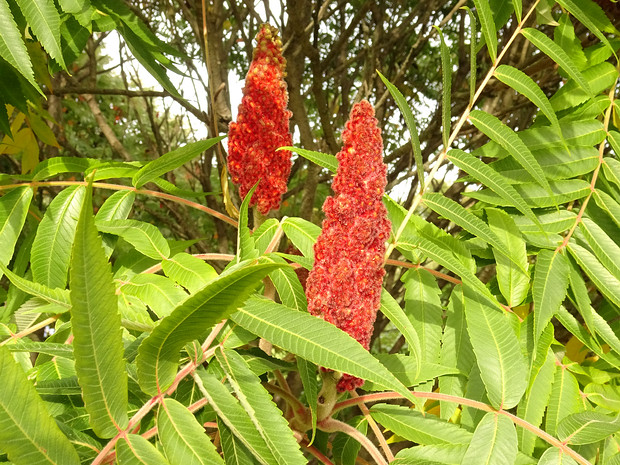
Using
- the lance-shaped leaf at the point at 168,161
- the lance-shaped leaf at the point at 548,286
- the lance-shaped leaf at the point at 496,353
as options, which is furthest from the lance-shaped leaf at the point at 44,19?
the lance-shaped leaf at the point at 548,286

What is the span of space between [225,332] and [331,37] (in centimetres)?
375

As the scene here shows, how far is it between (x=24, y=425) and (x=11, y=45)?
92cm

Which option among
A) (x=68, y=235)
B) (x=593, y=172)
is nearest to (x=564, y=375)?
(x=593, y=172)

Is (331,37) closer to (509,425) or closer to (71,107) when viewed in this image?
(71,107)

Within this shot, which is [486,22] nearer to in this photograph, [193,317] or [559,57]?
[559,57]

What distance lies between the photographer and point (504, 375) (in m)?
1.22

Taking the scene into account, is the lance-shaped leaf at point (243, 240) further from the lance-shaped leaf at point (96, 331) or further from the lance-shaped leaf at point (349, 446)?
the lance-shaped leaf at point (349, 446)

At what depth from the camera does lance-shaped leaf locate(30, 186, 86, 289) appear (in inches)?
57.5

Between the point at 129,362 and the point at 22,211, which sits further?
the point at 22,211

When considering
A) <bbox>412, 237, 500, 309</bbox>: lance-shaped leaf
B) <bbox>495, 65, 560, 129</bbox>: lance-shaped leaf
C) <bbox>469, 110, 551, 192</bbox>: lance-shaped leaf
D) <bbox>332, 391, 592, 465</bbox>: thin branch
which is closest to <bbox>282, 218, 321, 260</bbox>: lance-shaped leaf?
<bbox>412, 237, 500, 309</bbox>: lance-shaped leaf

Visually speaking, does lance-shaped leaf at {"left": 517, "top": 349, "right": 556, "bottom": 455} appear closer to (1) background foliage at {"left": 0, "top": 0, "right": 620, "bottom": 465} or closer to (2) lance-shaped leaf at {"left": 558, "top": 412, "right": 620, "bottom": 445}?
(1) background foliage at {"left": 0, "top": 0, "right": 620, "bottom": 465}

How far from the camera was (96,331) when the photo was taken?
2.42ft

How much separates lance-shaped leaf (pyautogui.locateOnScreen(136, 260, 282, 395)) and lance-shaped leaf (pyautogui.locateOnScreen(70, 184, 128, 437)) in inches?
2.4

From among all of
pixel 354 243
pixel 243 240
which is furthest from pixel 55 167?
pixel 354 243
